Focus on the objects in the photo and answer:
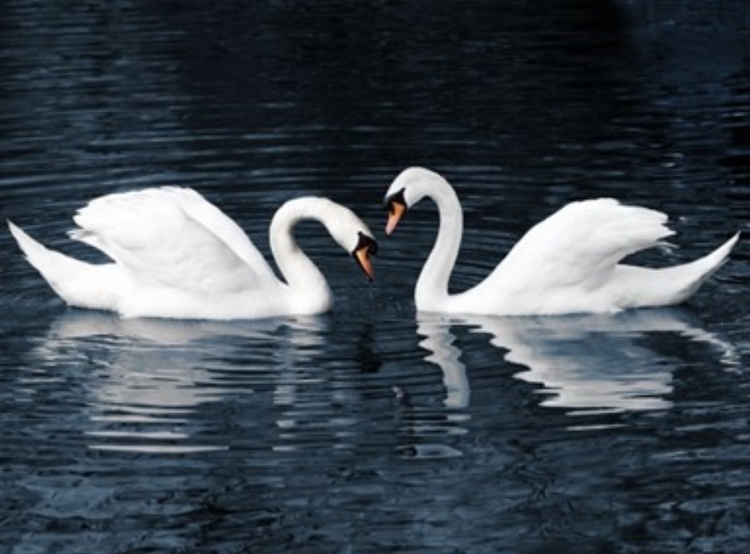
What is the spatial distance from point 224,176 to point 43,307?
3716mm

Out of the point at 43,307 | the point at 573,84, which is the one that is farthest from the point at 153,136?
the point at 43,307

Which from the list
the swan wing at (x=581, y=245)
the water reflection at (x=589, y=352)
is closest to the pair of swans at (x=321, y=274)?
the swan wing at (x=581, y=245)

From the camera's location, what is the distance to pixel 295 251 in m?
14.3

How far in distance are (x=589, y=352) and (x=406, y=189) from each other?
181 cm

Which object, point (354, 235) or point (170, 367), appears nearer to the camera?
point (170, 367)

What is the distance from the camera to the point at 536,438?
11.2 meters

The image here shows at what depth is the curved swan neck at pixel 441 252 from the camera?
1391 centimetres

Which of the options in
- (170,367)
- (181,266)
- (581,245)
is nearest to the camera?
(170,367)

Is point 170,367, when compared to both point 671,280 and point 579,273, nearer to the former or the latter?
point 579,273

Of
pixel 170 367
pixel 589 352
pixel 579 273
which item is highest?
pixel 579 273

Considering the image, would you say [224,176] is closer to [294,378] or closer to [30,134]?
[30,134]

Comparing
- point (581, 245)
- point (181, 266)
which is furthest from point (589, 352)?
point (181, 266)

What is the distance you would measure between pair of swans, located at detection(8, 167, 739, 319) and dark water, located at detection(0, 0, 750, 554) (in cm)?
17

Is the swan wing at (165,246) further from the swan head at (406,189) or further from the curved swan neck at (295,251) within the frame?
the swan head at (406,189)
